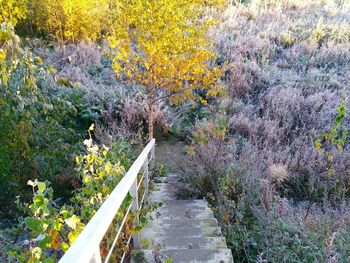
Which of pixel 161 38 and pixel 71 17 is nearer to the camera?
pixel 161 38

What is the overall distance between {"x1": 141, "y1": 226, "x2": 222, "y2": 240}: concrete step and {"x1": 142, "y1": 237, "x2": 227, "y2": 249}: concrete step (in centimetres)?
14

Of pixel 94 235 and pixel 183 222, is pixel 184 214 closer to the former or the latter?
pixel 183 222

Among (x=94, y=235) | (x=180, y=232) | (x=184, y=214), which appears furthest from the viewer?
(x=184, y=214)

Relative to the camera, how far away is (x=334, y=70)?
37.0 ft

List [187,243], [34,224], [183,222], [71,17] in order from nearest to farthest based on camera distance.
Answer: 1. [34,224]
2. [187,243]
3. [183,222]
4. [71,17]

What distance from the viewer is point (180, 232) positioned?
388cm

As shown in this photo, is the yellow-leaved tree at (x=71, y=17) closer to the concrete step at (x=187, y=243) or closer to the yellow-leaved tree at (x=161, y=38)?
the yellow-leaved tree at (x=161, y=38)

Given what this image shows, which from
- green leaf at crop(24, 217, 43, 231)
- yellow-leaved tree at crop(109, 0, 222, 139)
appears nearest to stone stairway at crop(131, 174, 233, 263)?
green leaf at crop(24, 217, 43, 231)

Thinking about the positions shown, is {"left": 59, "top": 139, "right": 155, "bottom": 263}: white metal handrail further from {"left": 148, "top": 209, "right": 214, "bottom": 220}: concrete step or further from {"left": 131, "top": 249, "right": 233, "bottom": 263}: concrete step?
{"left": 148, "top": 209, "right": 214, "bottom": 220}: concrete step

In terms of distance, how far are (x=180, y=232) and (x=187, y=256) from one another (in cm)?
84

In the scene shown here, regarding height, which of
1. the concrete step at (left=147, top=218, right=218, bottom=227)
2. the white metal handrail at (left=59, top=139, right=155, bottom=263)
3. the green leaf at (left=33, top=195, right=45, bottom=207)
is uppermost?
the white metal handrail at (left=59, top=139, right=155, bottom=263)

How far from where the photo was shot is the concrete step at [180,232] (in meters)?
3.67

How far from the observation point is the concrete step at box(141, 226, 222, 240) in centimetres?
367

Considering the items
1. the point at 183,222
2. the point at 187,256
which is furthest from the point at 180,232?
the point at 187,256
